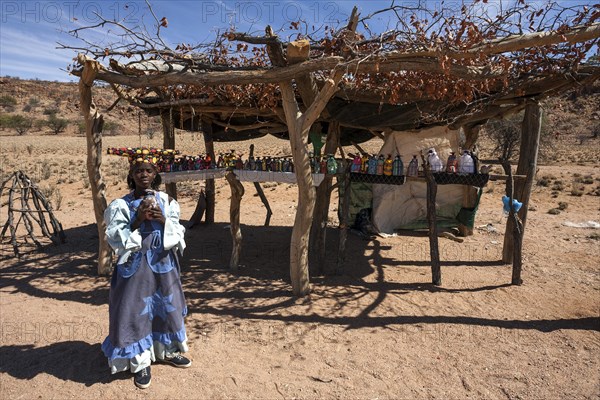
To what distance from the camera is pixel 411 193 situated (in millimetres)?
8445

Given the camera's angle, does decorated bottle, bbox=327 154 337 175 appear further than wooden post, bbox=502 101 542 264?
No

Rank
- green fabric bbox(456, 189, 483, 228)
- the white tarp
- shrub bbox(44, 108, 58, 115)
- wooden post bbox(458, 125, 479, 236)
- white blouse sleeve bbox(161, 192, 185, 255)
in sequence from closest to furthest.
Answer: white blouse sleeve bbox(161, 192, 185, 255) < the white tarp < wooden post bbox(458, 125, 479, 236) < green fabric bbox(456, 189, 483, 228) < shrub bbox(44, 108, 58, 115)

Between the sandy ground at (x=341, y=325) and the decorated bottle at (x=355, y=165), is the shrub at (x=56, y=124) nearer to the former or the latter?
the sandy ground at (x=341, y=325)

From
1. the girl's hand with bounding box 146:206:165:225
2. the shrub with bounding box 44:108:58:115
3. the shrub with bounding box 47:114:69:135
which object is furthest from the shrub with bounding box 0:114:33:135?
the girl's hand with bounding box 146:206:165:225

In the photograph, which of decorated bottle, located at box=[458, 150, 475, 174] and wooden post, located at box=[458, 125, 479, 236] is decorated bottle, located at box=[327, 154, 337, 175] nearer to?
decorated bottle, located at box=[458, 150, 475, 174]

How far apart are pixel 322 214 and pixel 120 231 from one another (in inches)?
143

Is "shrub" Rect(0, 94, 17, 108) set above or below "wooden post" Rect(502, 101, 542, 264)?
above

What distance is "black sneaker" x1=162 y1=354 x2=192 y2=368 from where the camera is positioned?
3504 mm

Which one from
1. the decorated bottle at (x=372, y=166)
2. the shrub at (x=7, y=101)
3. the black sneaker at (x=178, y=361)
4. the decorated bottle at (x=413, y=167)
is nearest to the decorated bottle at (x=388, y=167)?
the decorated bottle at (x=372, y=166)

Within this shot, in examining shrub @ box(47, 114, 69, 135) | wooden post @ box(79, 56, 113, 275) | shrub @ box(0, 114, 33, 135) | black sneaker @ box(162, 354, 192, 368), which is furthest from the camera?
shrub @ box(47, 114, 69, 135)

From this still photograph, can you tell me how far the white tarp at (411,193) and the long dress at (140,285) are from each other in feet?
17.5

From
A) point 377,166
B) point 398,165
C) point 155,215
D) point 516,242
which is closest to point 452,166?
point 398,165

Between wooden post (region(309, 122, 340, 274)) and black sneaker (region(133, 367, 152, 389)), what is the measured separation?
10.5 feet

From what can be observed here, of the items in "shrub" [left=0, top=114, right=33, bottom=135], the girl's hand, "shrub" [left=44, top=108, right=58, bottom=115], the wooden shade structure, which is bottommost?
the girl's hand
